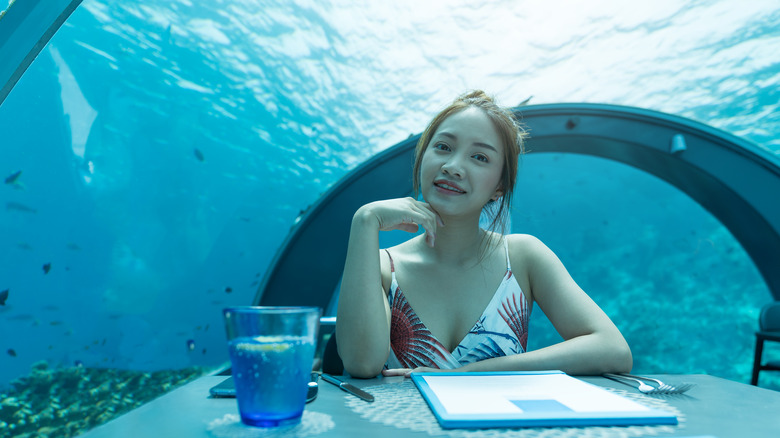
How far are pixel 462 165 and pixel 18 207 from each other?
22459 mm

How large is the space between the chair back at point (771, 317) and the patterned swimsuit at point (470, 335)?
2.26 meters

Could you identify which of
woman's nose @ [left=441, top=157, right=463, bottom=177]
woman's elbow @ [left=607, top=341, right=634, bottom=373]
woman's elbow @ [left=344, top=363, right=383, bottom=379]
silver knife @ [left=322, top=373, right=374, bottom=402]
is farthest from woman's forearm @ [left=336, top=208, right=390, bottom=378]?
woman's elbow @ [left=607, top=341, right=634, bottom=373]

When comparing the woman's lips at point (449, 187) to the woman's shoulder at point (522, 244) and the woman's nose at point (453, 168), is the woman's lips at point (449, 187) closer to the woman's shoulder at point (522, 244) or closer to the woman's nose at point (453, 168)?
the woman's nose at point (453, 168)

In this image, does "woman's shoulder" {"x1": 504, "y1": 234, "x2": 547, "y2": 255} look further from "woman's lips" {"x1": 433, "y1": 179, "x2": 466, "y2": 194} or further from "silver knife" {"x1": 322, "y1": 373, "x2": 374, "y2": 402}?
"silver knife" {"x1": 322, "y1": 373, "x2": 374, "y2": 402}

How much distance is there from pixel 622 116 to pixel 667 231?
27.4 m

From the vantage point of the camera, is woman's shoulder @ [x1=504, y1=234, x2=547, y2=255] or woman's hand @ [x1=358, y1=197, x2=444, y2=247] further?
woman's shoulder @ [x1=504, y1=234, x2=547, y2=255]

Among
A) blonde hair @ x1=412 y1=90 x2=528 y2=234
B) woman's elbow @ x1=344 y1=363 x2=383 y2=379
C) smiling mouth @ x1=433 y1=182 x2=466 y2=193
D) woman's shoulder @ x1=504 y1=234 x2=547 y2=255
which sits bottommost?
woman's elbow @ x1=344 y1=363 x2=383 y2=379

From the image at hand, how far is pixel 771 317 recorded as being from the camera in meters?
2.59

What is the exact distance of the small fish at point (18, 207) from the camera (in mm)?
17219

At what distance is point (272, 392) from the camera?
19.2 inches

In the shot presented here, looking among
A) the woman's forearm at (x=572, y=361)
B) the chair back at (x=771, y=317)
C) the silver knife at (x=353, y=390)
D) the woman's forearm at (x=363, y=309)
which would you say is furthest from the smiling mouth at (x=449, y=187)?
the chair back at (x=771, y=317)

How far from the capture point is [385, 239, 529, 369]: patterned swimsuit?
1.24 m

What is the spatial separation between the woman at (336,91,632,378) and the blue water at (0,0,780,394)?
7745 millimetres

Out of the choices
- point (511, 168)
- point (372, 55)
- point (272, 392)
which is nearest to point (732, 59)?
point (372, 55)
